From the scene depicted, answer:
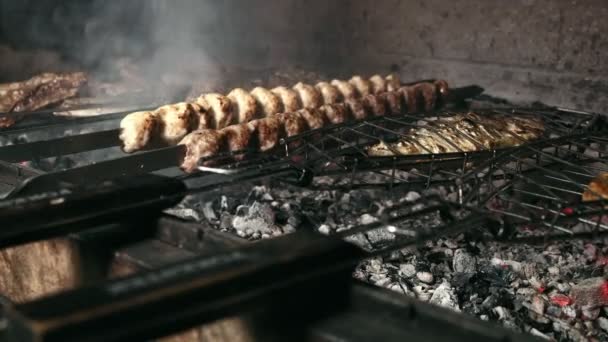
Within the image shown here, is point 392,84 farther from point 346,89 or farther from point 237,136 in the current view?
point 237,136

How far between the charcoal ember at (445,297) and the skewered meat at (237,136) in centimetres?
143

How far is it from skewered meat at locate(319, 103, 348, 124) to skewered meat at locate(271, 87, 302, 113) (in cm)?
28

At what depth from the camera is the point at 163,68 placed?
7.25 meters

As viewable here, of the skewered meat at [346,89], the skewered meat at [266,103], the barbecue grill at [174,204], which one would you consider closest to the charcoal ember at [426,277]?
the barbecue grill at [174,204]

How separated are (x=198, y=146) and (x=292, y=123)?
0.79m

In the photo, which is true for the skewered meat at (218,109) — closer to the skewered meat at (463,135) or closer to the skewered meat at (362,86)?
the skewered meat at (463,135)

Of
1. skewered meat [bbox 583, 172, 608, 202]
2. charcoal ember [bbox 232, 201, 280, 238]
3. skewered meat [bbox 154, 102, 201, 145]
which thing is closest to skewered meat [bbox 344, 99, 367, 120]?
charcoal ember [bbox 232, 201, 280, 238]

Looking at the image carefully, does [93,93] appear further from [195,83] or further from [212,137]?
[212,137]

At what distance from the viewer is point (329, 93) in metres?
5.10

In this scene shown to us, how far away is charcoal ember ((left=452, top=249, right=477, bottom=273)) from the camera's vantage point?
3395 mm

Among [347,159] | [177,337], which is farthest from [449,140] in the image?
[177,337]

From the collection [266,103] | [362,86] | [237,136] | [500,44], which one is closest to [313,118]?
[266,103]

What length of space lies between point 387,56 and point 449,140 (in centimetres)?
349

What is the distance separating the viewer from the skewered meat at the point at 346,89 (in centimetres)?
521
